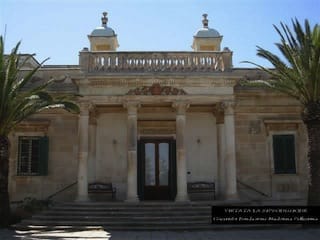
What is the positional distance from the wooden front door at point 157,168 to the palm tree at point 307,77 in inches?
242

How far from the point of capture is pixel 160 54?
17406 mm

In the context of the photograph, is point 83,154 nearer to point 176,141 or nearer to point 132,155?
point 132,155

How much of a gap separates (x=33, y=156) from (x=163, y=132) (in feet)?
18.9

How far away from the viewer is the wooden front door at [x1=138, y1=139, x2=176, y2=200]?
19.0 meters

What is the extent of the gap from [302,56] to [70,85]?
9729 millimetres

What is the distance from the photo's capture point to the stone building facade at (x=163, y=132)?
17125mm

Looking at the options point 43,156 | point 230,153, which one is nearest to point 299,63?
point 230,153

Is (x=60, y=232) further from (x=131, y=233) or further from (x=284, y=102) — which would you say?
(x=284, y=102)

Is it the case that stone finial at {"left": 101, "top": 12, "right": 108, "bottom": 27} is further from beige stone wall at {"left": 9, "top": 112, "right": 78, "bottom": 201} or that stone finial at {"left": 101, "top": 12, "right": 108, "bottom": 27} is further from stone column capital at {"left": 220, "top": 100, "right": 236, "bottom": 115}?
stone column capital at {"left": 220, "top": 100, "right": 236, "bottom": 115}

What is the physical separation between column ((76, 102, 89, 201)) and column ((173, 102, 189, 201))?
11.6ft

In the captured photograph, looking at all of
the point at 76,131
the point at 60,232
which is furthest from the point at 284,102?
the point at 60,232

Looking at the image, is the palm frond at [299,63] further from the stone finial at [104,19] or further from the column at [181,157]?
the stone finial at [104,19]

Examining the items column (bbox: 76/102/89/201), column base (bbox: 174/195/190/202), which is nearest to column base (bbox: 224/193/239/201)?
column base (bbox: 174/195/190/202)

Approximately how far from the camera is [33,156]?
1870cm
